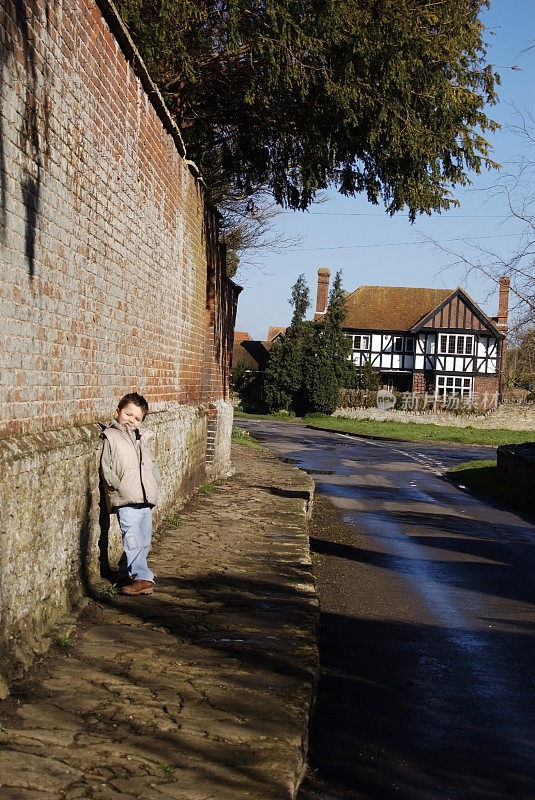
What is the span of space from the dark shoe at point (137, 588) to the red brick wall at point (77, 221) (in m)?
1.18

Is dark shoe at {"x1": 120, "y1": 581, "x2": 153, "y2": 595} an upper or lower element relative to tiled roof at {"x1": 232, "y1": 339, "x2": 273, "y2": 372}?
lower

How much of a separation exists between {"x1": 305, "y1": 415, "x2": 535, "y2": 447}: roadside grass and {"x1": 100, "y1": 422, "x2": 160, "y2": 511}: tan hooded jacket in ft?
111

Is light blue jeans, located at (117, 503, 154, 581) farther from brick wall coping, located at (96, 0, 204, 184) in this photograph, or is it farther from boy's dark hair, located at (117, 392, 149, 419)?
brick wall coping, located at (96, 0, 204, 184)

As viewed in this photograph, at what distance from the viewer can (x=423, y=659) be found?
618 centimetres

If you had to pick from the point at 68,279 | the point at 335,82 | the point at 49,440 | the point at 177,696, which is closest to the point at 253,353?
the point at 335,82

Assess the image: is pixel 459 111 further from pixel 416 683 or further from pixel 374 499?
pixel 416 683

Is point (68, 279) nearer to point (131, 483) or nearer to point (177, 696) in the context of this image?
point (131, 483)

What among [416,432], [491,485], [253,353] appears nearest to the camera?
[491,485]

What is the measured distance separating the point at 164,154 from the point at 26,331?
4.91 m

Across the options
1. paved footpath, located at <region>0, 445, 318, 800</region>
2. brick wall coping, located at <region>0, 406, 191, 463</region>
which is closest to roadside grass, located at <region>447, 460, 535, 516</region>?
paved footpath, located at <region>0, 445, 318, 800</region>

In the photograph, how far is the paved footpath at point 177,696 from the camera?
347 cm

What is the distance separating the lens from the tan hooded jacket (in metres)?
6.00

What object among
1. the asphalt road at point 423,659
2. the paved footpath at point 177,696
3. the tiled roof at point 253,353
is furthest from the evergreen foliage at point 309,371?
the paved footpath at point 177,696

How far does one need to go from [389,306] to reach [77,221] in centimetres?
6255
